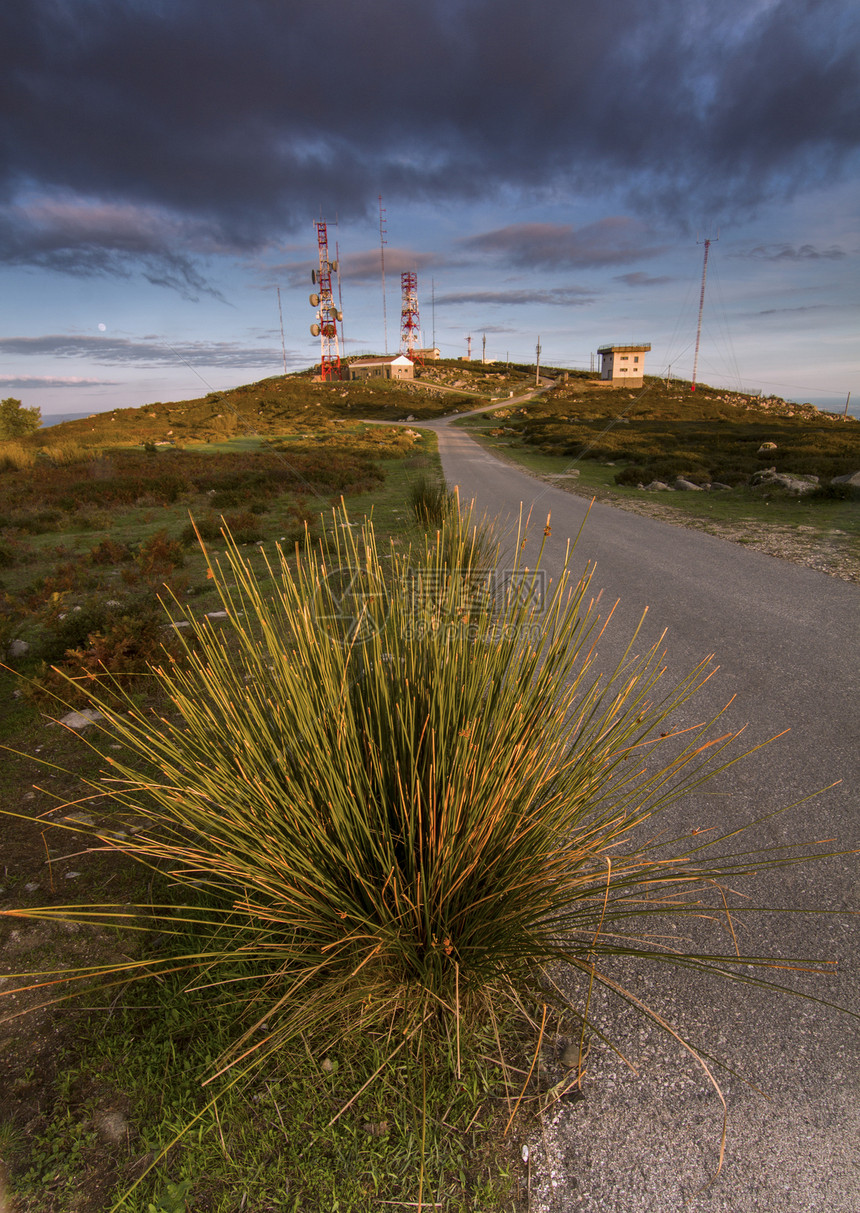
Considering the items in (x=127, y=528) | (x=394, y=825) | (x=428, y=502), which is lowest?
(x=127, y=528)

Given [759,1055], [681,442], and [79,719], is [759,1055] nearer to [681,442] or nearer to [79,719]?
[79,719]

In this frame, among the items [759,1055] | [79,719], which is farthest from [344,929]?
[79,719]

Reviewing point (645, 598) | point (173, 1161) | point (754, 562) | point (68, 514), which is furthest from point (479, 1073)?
point (68, 514)

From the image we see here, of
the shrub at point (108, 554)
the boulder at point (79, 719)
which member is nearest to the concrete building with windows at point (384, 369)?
the shrub at point (108, 554)

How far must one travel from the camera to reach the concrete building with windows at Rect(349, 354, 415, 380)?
79.4m

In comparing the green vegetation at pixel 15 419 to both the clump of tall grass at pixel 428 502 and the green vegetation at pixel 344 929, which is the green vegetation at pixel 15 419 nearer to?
the clump of tall grass at pixel 428 502


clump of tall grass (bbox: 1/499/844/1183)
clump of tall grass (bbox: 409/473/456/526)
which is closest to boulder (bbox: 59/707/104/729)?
clump of tall grass (bbox: 1/499/844/1183)

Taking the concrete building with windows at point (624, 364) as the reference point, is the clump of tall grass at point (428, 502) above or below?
below

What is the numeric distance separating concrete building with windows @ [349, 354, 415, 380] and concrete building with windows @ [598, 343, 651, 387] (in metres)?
25.2

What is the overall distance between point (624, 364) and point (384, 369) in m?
32.4

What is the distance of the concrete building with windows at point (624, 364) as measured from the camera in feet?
217

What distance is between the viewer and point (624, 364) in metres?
67.0

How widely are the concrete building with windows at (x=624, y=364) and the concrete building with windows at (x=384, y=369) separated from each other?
82.7ft

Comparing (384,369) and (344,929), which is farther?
(384,369)
